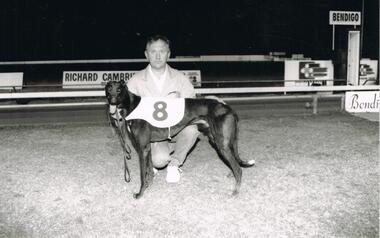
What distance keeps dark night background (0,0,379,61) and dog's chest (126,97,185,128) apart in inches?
477

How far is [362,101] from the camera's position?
9.22 meters

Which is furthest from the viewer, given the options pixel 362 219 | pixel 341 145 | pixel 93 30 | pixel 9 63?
pixel 93 30

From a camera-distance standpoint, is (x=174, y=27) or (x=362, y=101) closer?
(x=362, y=101)

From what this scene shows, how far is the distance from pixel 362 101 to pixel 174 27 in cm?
985

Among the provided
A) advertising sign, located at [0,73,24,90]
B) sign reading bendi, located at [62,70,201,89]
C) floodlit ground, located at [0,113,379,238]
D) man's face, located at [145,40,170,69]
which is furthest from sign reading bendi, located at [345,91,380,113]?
advertising sign, located at [0,73,24,90]

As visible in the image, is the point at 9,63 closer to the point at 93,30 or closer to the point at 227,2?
the point at 93,30

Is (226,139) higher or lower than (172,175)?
higher

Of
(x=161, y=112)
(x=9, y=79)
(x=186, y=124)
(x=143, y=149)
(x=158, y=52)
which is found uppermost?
(x=158, y=52)

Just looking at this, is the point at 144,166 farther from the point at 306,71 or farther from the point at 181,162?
the point at 306,71

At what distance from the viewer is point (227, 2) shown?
58.8ft

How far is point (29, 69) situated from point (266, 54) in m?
8.75

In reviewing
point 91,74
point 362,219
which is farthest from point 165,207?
point 91,74

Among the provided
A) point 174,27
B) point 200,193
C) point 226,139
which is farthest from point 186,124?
point 174,27

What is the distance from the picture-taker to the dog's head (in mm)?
4277
